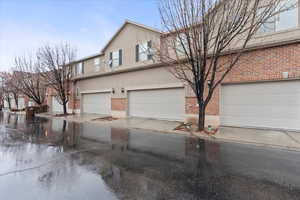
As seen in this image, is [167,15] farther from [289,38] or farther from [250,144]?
[250,144]

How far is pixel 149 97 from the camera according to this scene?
43.0 ft

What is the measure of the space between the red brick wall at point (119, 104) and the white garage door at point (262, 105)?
28.2ft

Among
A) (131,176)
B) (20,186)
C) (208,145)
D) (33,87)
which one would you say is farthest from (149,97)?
(33,87)

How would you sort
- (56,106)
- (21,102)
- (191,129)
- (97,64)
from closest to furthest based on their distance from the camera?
(191,129) < (97,64) < (56,106) < (21,102)

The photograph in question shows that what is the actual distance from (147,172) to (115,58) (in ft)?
45.6

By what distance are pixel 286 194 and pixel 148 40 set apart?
42.4ft

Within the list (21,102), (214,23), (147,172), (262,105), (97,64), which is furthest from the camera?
(21,102)

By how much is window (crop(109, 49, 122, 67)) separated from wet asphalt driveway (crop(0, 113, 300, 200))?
10880mm

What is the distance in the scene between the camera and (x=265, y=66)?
337 inches

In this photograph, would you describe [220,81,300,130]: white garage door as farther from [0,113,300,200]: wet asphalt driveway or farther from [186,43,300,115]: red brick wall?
[0,113,300,200]: wet asphalt driveway

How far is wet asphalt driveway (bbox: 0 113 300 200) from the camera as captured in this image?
3.05 m

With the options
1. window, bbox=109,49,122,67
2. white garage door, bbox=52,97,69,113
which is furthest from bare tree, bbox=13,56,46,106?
window, bbox=109,49,122,67

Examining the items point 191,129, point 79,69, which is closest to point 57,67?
point 79,69

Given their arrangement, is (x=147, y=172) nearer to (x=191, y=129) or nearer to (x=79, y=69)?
(x=191, y=129)
